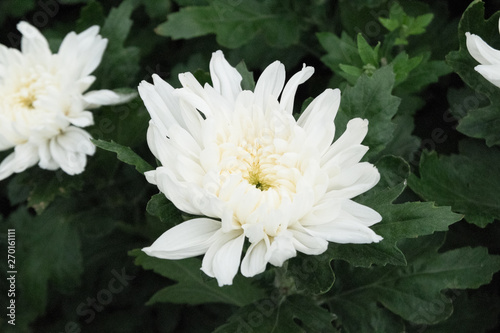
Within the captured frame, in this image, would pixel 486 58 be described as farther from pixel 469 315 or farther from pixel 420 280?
pixel 469 315

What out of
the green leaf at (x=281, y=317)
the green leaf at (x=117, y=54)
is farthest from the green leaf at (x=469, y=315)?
the green leaf at (x=117, y=54)

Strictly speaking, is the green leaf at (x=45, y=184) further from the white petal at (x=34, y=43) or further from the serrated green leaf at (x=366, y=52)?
the serrated green leaf at (x=366, y=52)

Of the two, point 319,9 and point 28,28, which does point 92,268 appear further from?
point 319,9

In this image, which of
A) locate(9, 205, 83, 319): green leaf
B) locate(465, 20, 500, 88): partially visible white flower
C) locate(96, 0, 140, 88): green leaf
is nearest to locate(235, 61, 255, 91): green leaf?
locate(465, 20, 500, 88): partially visible white flower

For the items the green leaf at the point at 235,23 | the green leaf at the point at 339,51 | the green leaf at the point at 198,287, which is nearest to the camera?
the green leaf at the point at 339,51

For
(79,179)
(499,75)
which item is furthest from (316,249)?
(79,179)

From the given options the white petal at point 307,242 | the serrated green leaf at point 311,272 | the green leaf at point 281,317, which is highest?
the white petal at point 307,242
